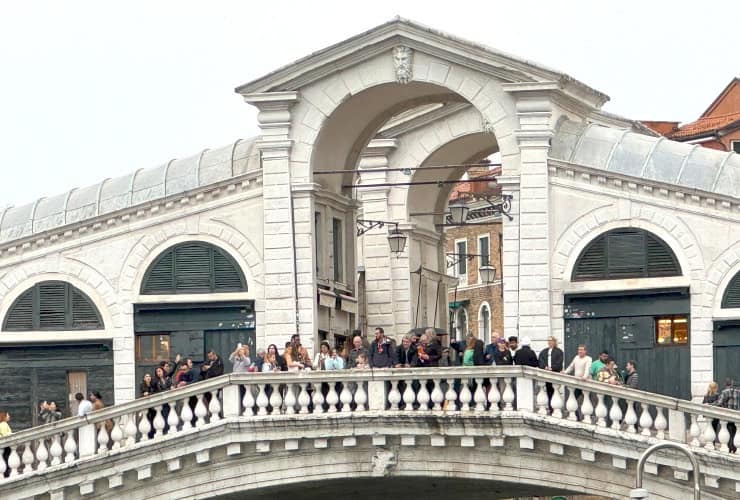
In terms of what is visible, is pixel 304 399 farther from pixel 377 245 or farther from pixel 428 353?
pixel 377 245

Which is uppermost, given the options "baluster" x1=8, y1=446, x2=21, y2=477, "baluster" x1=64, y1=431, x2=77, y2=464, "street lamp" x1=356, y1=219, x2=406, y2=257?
"street lamp" x1=356, y1=219, x2=406, y2=257

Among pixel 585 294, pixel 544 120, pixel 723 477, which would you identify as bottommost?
pixel 723 477

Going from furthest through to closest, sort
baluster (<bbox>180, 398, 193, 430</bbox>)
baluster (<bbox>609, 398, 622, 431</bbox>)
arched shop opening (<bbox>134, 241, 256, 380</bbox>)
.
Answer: arched shop opening (<bbox>134, 241, 256, 380</bbox>), baluster (<bbox>180, 398, 193, 430</bbox>), baluster (<bbox>609, 398, 622, 431</bbox>)

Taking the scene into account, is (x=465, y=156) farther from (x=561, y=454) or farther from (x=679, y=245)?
(x=561, y=454)

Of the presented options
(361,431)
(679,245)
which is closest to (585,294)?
(679,245)

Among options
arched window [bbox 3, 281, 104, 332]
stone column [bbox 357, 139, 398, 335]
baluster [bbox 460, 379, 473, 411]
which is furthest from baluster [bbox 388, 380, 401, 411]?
stone column [bbox 357, 139, 398, 335]

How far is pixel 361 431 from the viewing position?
172 feet

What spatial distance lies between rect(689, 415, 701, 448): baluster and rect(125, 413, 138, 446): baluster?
11170 mm

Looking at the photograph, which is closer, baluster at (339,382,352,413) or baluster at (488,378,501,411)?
baluster at (488,378,501,411)

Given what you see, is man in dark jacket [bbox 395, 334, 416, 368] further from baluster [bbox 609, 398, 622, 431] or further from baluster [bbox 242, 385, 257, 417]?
baluster [bbox 609, 398, 622, 431]

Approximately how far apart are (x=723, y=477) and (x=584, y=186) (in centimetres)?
902

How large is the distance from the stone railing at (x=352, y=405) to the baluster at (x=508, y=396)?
20 millimetres

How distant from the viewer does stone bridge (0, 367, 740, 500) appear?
169 feet

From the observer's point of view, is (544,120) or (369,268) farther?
(369,268)
